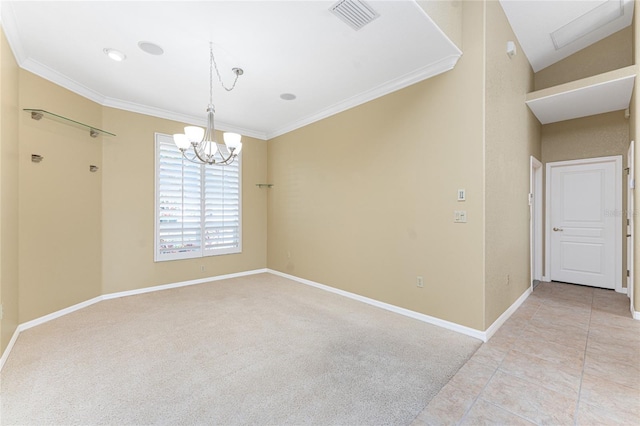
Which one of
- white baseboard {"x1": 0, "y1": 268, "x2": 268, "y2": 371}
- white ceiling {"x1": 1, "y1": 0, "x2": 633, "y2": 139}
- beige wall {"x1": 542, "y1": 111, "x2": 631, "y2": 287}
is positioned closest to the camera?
white ceiling {"x1": 1, "y1": 0, "x2": 633, "y2": 139}

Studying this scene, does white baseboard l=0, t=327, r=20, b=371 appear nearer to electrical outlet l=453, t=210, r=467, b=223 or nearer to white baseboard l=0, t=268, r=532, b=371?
white baseboard l=0, t=268, r=532, b=371

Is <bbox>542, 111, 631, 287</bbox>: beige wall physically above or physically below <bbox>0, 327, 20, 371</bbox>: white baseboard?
above

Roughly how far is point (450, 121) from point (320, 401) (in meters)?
2.95

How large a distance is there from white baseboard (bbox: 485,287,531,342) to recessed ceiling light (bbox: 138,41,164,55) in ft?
14.6

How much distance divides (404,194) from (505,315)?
1.86 metres

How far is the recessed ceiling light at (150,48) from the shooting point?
2.81 meters

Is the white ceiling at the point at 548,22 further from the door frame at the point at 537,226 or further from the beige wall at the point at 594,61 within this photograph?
the door frame at the point at 537,226

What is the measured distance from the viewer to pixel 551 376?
221 cm

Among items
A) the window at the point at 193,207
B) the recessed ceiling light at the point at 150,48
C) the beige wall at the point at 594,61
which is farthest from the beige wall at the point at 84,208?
the beige wall at the point at 594,61

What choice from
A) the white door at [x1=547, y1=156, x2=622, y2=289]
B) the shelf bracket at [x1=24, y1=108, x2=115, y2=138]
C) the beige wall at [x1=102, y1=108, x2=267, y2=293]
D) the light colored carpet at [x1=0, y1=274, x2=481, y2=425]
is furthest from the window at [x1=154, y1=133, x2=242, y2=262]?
the white door at [x1=547, y1=156, x2=622, y2=289]

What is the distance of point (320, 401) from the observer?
194 cm

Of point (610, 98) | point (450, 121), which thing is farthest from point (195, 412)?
point (610, 98)

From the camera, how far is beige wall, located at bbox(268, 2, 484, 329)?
2.92 metres

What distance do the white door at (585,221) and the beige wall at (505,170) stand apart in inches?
52.0
